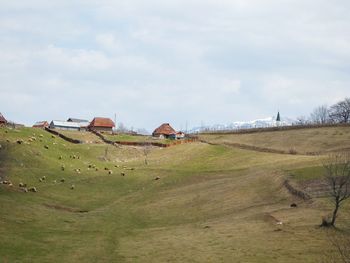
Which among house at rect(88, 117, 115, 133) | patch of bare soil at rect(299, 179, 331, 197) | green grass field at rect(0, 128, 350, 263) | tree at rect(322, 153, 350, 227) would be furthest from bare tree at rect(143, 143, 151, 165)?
tree at rect(322, 153, 350, 227)

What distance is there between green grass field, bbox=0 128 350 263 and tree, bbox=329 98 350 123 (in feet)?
241

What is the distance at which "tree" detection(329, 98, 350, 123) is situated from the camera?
163 meters

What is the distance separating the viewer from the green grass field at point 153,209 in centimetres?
3441

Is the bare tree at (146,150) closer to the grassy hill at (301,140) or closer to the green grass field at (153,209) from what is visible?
the green grass field at (153,209)

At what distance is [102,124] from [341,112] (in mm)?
71947

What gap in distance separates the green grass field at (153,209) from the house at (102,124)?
5428 cm

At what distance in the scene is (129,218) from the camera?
50562mm

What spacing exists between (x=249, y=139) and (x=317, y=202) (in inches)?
2806

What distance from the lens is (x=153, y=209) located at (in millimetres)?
53750

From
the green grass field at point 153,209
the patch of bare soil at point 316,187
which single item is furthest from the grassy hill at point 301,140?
the patch of bare soil at point 316,187

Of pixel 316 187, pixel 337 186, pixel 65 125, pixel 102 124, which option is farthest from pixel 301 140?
pixel 65 125

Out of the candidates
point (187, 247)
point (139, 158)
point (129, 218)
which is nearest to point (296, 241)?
point (187, 247)

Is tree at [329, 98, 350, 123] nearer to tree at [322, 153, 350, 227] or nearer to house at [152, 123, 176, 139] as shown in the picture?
house at [152, 123, 176, 139]

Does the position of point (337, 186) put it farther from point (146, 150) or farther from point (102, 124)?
point (102, 124)
